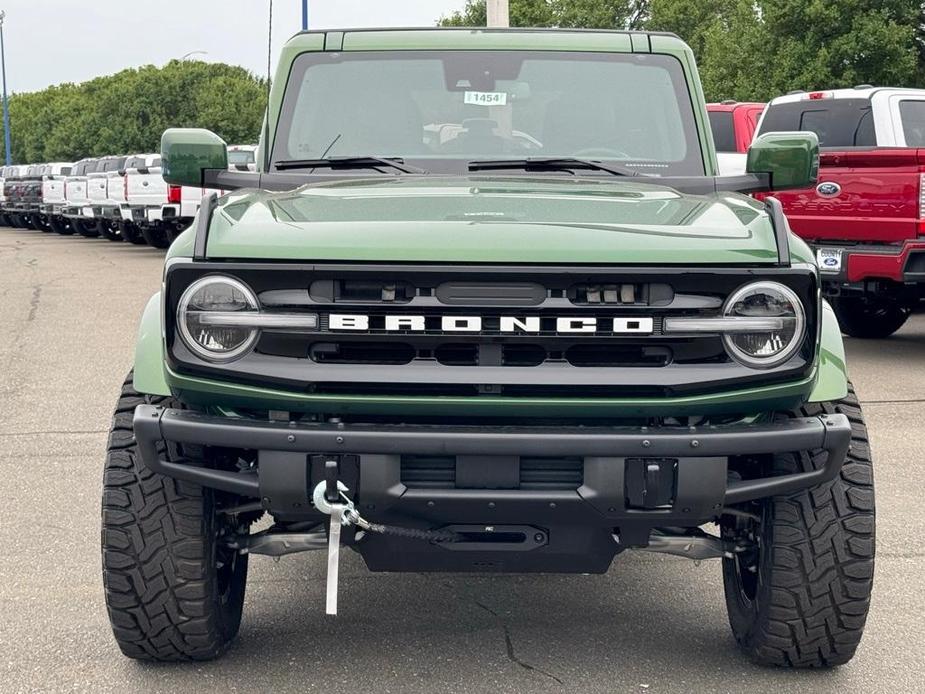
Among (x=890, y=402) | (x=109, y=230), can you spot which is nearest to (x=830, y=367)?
(x=890, y=402)

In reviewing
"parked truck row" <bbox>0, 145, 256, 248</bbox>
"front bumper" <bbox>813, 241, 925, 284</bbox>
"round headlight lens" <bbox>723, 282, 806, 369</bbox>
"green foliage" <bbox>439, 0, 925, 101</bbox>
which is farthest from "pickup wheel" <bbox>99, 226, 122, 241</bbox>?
"round headlight lens" <bbox>723, 282, 806, 369</bbox>

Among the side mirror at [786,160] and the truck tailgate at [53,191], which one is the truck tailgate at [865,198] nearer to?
the side mirror at [786,160]

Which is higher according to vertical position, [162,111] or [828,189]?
[162,111]

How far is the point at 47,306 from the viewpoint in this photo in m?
16.5

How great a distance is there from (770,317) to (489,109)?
195 cm

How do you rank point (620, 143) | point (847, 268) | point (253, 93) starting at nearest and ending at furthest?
point (620, 143)
point (847, 268)
point (253, 93)

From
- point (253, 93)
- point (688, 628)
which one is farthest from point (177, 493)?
point (253, 93)

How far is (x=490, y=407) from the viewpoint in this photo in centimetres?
358

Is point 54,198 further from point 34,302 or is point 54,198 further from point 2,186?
point 34,302

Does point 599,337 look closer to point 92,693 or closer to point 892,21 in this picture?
point 92,693

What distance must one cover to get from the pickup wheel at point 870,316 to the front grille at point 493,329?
366 inches

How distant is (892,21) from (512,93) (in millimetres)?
26901

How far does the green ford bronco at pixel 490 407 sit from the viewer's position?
3570 millimetres

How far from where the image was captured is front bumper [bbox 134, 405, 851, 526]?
3521 mm
